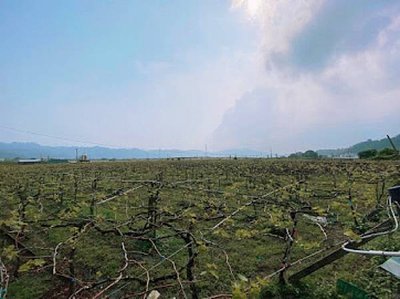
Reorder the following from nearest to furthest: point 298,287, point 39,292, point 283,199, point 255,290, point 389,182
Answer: point 255,290 → point 298,287 → point 39,292 → point 283,199 → point 389,182

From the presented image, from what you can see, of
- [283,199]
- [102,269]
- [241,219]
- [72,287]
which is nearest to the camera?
[72,287]

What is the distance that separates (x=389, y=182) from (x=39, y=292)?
12.7 metres

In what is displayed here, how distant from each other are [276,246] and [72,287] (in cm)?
412

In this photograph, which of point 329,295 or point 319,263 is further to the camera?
point 329,295

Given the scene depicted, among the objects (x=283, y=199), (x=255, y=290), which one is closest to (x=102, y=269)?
(x=283, y=199)

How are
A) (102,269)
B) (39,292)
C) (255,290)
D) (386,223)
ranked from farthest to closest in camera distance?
(102,269) → (39,292) → (386,223) → (255,290)

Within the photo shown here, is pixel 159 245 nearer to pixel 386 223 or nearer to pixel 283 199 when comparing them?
pixel 283 199

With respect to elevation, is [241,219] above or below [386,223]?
below

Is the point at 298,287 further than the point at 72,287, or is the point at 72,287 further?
the point at 298,287

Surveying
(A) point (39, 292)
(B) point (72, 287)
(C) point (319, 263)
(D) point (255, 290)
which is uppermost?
(D) point (255, 290)

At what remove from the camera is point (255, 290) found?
225 cm

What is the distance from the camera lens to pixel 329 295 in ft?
14.9

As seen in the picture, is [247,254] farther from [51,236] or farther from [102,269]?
[51,236]

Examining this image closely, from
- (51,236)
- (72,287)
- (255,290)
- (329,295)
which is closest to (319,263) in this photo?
(329,295)
